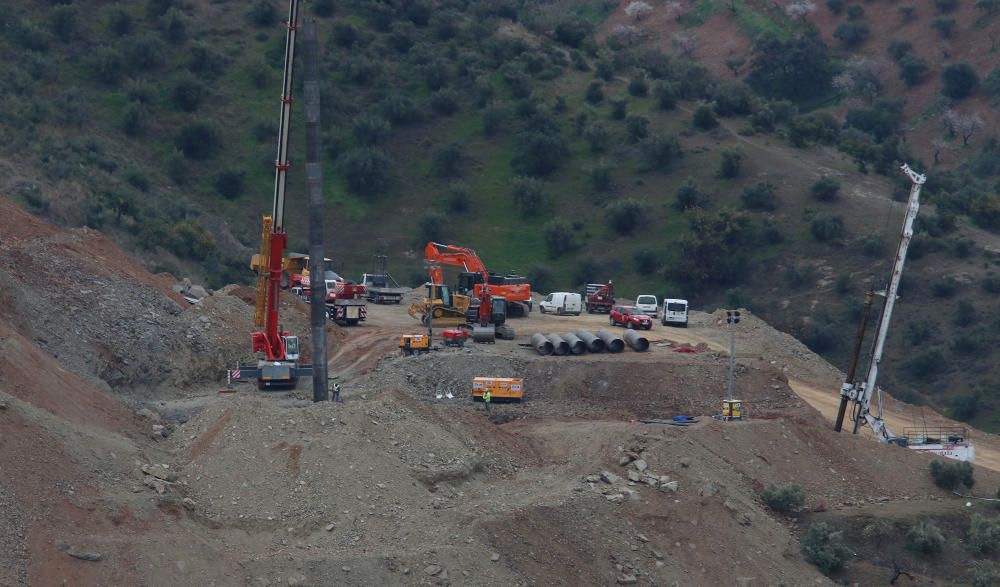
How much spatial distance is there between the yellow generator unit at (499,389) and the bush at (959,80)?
8156 centimetres

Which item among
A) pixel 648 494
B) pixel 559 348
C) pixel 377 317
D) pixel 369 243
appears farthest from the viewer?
pixel 369 243

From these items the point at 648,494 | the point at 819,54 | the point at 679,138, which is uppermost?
the point at 819,54

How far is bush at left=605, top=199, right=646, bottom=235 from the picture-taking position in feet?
278

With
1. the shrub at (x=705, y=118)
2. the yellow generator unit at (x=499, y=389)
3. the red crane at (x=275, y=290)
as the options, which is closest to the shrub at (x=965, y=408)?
the yellow generator unit at (x=499, y=389)

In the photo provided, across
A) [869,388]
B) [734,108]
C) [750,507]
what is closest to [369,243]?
[734,108]

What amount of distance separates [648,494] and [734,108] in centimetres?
6906

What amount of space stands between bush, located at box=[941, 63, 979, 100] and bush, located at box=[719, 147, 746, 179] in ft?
114

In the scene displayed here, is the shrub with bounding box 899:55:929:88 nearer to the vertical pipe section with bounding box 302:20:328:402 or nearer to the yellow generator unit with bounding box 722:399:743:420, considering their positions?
the yellow generator unit with bounding box 722:399:743:420

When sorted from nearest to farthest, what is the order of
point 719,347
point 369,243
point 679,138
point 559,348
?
point 559,348, point 719,347, point 369,243, point 679,138

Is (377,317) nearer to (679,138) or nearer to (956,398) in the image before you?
(956,398)

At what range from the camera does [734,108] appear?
9819cm

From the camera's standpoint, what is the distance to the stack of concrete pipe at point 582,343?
4803 centimetres

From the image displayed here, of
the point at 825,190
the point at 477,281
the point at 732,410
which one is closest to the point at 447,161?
the point at 825,190

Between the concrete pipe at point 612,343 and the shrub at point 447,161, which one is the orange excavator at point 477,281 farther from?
the shrub at point 447,161
